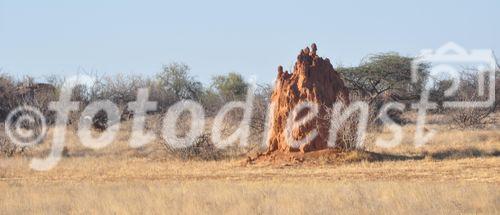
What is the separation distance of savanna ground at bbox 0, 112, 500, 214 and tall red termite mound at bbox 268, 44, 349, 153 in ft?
3.28

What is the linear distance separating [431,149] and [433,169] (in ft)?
16.0

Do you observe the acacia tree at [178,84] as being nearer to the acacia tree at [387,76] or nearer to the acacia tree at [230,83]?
the acacia tree at [230,83]

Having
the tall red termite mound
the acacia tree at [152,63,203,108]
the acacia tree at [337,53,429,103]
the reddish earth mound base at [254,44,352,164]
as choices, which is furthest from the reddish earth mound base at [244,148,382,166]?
the acacia tree at [152,63,203,108]

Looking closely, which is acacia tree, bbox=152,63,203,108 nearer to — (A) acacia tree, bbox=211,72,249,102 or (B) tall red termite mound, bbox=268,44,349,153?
(A) acacia tree, bbox=211,72,249,102

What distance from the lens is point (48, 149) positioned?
25.7m

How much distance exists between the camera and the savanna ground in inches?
467

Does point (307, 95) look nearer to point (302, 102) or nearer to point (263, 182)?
point (302, 102)

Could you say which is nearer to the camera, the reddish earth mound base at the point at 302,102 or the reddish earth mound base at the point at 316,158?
the reddish earth mound base at the point at 316,158

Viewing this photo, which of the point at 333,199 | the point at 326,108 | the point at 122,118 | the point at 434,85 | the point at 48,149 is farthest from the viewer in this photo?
the point at 434,85

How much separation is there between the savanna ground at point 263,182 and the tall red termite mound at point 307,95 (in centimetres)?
100

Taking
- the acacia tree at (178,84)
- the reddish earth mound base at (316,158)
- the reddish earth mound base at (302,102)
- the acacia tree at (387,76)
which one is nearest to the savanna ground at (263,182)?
the reddish earth mound base at (316,158)

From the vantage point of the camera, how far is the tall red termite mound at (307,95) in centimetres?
2145

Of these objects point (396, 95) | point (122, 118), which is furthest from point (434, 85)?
point (122, 118)

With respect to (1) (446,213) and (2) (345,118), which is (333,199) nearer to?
(1) (446,213)
